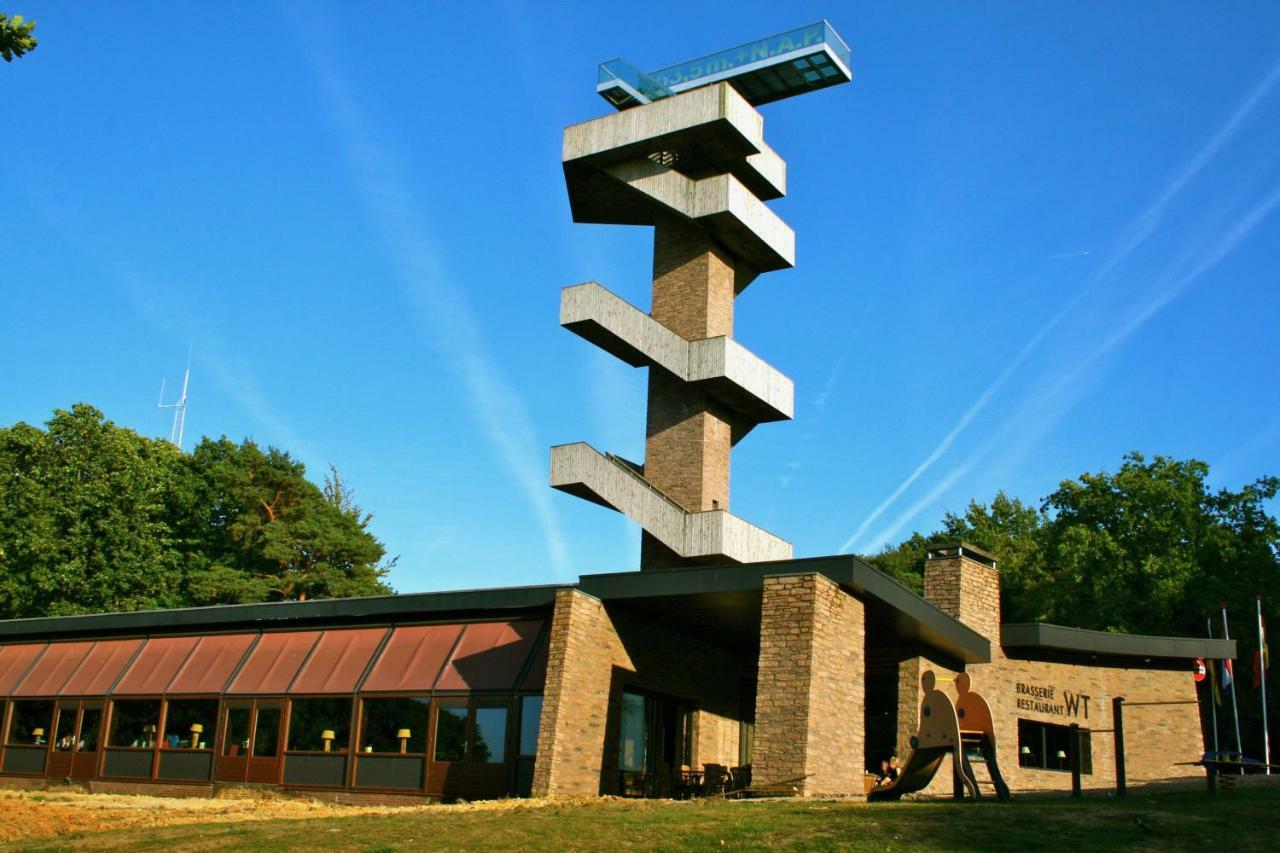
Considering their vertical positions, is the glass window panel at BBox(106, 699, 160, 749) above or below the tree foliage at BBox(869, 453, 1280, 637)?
below

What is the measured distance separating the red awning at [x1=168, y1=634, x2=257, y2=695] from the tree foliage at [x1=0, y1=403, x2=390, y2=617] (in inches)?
915

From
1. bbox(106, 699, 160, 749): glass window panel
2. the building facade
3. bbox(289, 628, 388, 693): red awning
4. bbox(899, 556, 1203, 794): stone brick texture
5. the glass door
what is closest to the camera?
the building facade

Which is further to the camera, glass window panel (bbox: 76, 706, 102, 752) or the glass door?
glass window panel (bbox: 76, 706, 102, 752)

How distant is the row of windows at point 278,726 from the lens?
23219 mm

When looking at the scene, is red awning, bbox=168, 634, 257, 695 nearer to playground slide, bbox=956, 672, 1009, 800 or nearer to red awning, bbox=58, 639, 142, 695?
red awning, bbox=58, 639, 142, 695

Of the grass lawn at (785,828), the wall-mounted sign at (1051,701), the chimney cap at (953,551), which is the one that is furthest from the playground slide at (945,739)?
the wall-mounted sign at (1051,701)

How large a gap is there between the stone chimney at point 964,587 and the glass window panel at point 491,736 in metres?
10.7

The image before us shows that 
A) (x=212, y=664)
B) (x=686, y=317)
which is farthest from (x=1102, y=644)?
(x=212, y=664)

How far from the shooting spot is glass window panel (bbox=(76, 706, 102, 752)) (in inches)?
1133

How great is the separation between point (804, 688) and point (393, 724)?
9203 millimetres

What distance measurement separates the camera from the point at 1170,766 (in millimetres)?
30609

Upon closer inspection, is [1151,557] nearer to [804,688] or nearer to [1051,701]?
[1051,701]

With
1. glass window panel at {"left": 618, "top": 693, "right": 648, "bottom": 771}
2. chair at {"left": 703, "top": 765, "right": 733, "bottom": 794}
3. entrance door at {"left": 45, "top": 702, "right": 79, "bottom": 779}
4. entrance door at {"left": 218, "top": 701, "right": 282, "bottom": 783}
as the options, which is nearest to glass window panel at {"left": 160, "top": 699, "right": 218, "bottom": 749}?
entrance door at {"left": 218, "top": 701, "right": 282, "bottom": 783}

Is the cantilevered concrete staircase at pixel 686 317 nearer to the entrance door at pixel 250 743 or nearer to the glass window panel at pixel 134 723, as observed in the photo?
the entrance door at pixel 250 743
